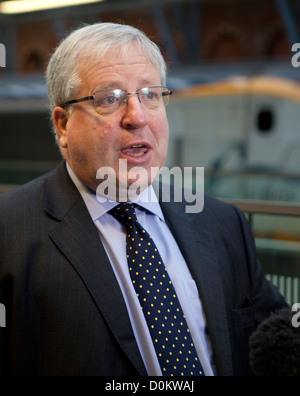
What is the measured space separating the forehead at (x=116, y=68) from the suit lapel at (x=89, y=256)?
1.21ft

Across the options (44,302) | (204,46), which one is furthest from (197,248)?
(204,46)

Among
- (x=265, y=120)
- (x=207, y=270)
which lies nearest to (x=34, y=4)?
(x=265, y=120)

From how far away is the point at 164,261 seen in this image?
184 centimetres

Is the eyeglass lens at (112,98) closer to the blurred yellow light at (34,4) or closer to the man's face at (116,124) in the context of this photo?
the man's face at (116,124)

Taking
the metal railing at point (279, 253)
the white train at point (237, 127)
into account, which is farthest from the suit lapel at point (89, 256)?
the white train at point (237, 127)

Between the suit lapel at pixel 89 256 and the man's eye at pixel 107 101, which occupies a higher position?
the man's eye at pixel 107 101

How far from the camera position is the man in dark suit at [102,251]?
1.60 meters

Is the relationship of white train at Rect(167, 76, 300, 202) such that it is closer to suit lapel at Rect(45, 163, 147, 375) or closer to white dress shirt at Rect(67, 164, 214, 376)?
white dress shirt at Rect(67, 164, 214, 376)

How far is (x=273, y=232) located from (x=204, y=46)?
56.6 feet

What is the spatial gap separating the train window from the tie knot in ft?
28.2

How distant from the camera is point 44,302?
1.60m

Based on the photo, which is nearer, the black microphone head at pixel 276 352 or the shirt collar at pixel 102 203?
the black microphone head at pixel 276 352

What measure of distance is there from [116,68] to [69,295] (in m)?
0.71

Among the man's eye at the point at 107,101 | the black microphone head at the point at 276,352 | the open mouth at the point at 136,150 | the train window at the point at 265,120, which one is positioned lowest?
the black microphone head at the point at 276,352
